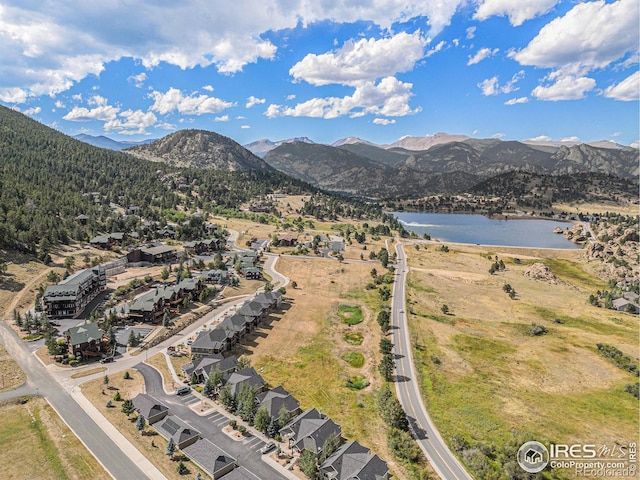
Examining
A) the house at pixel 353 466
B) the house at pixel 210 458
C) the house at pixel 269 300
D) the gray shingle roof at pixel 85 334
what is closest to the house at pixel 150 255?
the house at pixel 269 300

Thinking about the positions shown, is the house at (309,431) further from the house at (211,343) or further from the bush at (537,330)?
the bush at (537,330)

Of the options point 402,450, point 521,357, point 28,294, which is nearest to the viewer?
point 402,450

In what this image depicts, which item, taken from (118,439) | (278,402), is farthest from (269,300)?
(118,439)

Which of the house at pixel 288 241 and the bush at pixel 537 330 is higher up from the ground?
the house at pixel 288 241

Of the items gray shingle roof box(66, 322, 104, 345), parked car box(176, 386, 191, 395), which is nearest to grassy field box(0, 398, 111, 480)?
parked car box(176, 386, 191, 395)

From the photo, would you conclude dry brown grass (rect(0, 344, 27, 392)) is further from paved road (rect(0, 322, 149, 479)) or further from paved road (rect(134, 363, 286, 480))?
paved road (rect(134, 363, 286, 480))

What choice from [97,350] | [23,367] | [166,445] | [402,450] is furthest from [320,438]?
[23,367]

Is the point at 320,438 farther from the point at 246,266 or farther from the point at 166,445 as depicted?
the point at 246,266
